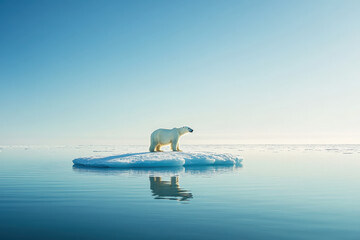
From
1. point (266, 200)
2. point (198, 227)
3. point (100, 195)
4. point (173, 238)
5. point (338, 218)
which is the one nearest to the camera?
point (173, 238)

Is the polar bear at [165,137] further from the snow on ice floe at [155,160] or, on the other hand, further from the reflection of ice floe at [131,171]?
the reflection of ice floe at [131,171]

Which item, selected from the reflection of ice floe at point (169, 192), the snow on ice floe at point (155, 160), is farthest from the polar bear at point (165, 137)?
the reflection of ice floe at point (169, 192)

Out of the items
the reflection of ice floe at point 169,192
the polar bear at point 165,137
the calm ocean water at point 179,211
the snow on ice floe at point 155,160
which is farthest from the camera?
the polar bear at point 165,137

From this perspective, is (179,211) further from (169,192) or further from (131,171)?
(131,171)

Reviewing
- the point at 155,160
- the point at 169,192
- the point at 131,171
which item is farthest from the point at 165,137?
the point at 169,192

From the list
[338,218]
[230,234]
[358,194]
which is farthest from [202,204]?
[358,194]

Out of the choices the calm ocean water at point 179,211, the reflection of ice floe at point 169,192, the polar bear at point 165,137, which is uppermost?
the polar bear at point 165,137

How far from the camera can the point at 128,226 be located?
19.7 ft

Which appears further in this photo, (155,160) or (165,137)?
(165,137)

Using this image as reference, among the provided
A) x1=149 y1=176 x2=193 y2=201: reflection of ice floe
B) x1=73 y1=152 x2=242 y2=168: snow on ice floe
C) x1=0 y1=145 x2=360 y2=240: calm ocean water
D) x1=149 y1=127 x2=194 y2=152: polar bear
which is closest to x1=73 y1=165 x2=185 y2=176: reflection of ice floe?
x1=73 y1=152 x2=242 y2=168: snow on ice floe

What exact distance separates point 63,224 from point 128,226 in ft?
4.48

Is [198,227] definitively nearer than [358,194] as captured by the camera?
Yes

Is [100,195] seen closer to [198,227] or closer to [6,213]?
[6,213]

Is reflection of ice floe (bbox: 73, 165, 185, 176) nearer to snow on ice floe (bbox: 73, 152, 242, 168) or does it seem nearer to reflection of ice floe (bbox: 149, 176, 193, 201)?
snow on ice floe (bbox: 73, 152, 242, 168)
